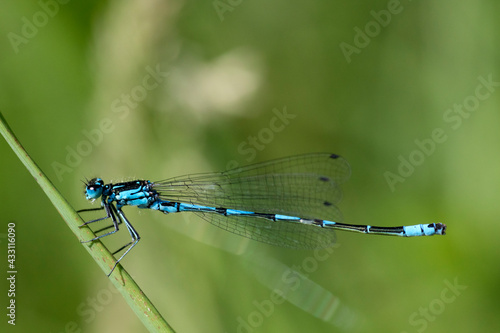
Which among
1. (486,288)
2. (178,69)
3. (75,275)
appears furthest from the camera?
(178,69)

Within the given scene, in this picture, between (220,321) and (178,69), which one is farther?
(178,69)

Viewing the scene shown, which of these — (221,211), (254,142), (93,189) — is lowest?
(93,189)

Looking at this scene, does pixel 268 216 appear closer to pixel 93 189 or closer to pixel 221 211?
pixel 221 211

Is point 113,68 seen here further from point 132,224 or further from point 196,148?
A: point 132,224

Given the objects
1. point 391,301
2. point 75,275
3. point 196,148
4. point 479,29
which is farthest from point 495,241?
point 75,275

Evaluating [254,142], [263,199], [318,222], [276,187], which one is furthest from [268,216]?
[254,142]

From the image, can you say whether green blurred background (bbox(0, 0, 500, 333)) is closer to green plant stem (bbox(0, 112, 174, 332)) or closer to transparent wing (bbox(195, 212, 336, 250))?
transparent wing (bbox(195, 212, 336, 250))

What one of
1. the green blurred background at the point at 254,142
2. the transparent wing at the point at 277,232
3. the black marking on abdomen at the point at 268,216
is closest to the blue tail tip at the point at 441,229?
the green blurred background at the point at 254,142
